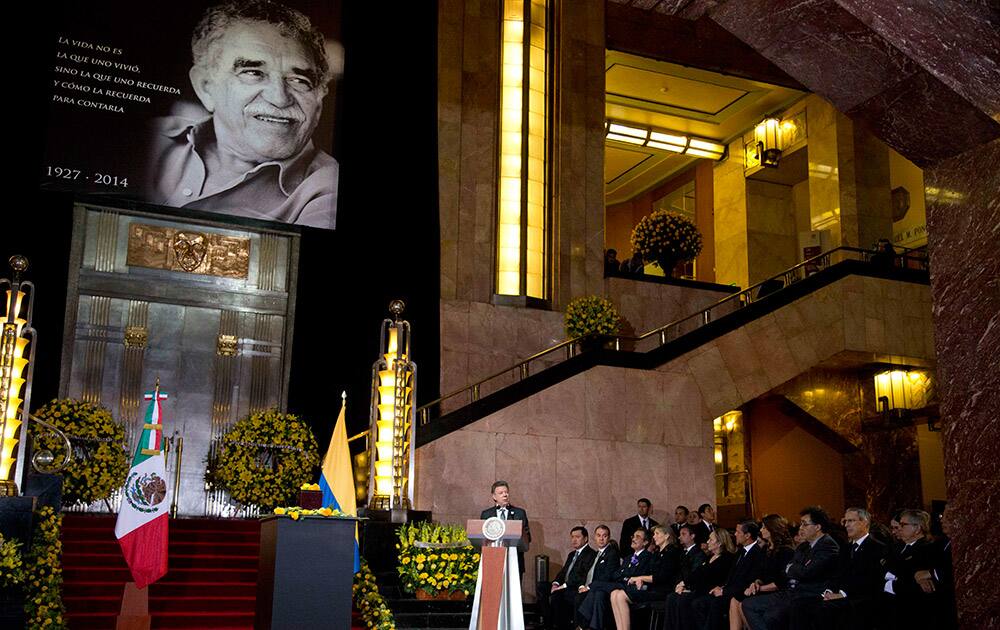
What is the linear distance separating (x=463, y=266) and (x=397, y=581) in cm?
658

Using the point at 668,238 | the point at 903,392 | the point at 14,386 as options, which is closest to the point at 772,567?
the point at 14,386

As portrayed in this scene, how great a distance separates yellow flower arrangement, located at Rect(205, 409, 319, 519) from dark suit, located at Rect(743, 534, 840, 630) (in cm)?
741

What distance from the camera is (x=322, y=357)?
15.4 m

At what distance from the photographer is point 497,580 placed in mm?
8219

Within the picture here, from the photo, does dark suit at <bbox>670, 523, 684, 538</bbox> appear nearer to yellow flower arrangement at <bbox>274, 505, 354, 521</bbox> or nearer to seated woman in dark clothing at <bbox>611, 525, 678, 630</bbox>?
seated woman in dark clothing at <bbox>611, 525, 678, 630</bbox>

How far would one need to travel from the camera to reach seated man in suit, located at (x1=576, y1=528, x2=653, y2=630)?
1048 cm

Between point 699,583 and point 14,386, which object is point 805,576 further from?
point 14,386

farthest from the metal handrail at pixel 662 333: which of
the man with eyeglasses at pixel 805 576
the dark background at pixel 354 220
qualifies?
the man with eyeglasses at pixel 805 576

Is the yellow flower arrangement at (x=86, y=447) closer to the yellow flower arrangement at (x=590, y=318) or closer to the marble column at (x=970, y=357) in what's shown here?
the yellow flower arrangement at (x=590, y=318)

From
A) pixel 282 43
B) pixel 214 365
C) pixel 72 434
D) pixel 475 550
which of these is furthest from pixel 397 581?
pixel 282 43

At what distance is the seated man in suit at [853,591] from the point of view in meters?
8.09

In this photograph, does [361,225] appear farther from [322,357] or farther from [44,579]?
[44,579]

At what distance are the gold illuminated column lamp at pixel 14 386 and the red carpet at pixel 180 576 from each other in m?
1.05

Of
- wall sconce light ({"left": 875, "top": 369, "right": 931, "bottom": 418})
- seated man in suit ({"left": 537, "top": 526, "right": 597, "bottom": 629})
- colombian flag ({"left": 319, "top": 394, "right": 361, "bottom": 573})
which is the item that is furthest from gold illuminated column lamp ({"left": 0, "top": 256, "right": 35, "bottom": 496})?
wall sconce light ({"left": 875, "top": 369, "right": 931, "bottom": 418})
